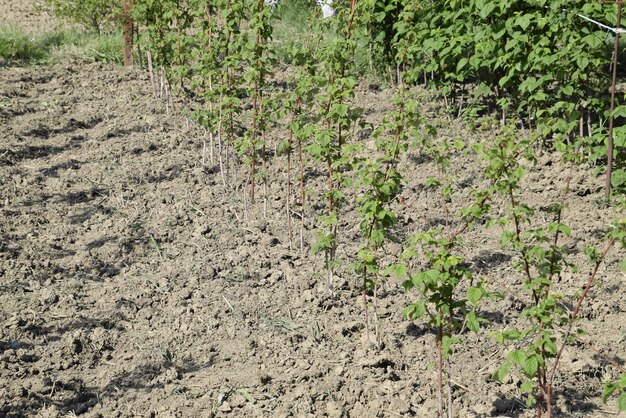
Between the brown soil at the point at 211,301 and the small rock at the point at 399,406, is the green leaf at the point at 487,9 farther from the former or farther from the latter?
the small rock at the point at 399,406

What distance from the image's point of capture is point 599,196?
239 inches

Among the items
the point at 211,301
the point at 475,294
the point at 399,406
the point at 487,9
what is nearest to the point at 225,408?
the point at 399,406

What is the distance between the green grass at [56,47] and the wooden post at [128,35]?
410 mm

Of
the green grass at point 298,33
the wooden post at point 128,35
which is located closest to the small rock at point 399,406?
the green grass at point 298,33

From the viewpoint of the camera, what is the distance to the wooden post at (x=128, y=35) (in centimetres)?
973

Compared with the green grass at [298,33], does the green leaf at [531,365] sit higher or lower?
lower

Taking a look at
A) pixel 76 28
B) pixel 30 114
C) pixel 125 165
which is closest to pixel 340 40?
pixel 125 165

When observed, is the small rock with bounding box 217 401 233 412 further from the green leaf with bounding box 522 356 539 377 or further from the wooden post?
the wooden post

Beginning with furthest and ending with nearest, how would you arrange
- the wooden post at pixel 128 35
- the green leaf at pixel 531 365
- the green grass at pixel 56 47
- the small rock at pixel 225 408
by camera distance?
the green grass at pixel 56 47 < the wooden post at pixel 128 35 < the small rock at pixel 225 408 < the green leaf at pixel 531 365

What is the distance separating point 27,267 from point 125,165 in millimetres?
1933

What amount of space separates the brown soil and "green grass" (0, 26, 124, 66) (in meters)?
3.10

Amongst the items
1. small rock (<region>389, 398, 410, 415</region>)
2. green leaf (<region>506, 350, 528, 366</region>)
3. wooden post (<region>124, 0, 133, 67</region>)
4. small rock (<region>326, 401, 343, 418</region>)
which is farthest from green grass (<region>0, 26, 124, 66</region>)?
green leaf (<region>506, 350, 528, 366</region>)

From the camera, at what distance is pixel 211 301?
5141 mm

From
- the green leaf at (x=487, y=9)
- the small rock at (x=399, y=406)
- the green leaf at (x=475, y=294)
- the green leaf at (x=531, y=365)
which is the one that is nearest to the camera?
the green leaf at (x=531, y=365)
